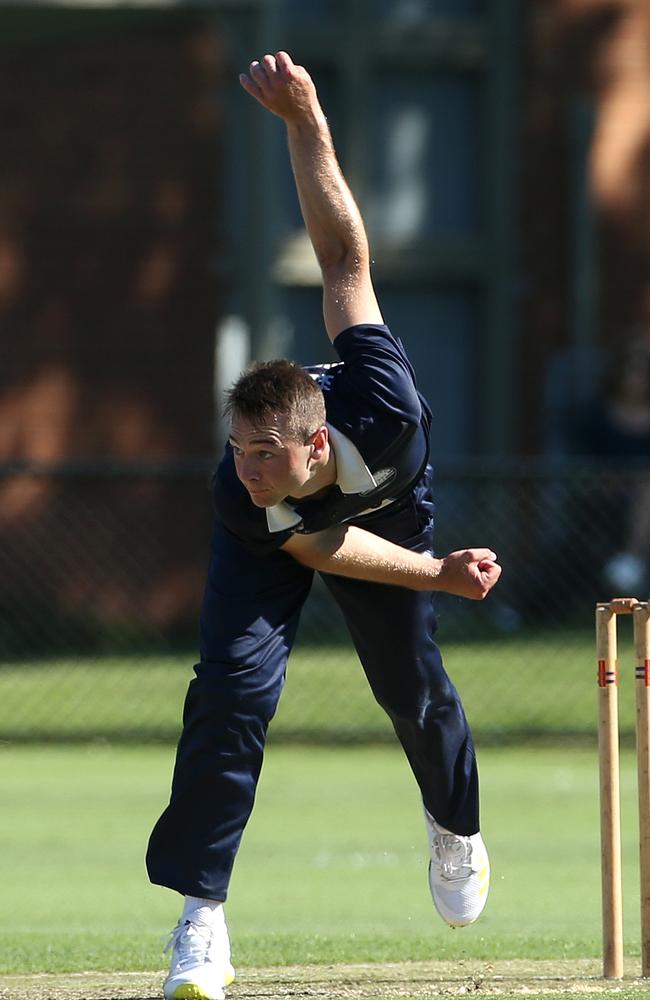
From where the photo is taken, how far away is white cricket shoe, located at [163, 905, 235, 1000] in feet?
15.3

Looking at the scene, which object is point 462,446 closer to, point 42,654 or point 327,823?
point 42,654

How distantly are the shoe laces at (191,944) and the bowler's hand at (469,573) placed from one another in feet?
3.30

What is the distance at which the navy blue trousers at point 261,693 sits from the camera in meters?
4.85

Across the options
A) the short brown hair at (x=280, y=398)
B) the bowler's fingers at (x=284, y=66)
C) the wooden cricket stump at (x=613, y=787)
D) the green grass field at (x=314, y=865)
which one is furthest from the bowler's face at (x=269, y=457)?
the green grass field at (x=314, y=865)

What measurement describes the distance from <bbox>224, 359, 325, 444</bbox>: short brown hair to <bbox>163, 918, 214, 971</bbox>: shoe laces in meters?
1.19

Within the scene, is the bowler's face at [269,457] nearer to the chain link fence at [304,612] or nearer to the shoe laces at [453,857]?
the shoe laces at [453,857]

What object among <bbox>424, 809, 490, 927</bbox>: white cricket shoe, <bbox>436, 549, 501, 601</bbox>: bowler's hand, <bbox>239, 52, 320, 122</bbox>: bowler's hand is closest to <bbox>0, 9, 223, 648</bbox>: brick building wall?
<bbox>424, 809, 490, 927</bbox>: white cricket shoe

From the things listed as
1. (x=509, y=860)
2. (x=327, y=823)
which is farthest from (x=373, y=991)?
(x=327, y=823)

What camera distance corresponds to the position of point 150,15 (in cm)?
1330

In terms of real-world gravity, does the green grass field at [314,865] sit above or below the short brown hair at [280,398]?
below

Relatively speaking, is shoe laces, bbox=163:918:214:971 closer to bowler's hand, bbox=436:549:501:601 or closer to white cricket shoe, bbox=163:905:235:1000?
white cricket shoe, bbox=163:905:235:1000

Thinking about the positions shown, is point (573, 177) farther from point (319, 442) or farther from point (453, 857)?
point (319, 442)

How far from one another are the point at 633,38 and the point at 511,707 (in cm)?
614

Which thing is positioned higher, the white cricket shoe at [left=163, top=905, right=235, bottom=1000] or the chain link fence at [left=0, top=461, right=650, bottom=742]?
the white cricket shoe at [left=163, top=905, right=235, bottom=1000]
